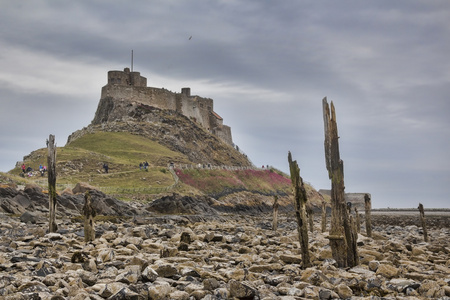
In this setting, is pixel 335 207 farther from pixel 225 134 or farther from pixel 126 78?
pixel 225 134

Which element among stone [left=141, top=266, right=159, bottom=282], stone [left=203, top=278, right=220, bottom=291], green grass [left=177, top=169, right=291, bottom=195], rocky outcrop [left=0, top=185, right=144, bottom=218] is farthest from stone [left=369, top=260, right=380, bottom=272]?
green grass [left=177, top=169, right=291, bottom=195]

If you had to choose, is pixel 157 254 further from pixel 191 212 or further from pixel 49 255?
pixel 191 212

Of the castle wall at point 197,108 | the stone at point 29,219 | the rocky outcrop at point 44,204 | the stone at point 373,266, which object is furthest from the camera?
the castle wall at point 197,108

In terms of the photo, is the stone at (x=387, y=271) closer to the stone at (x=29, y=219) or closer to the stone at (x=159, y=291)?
the stone at (x=159, y=291)

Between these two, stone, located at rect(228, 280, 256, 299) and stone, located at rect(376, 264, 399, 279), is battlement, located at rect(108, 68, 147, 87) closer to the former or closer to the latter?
stone, located at rect(376, 264, 399, 279)

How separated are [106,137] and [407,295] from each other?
7870cm

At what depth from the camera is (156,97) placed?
342 ft

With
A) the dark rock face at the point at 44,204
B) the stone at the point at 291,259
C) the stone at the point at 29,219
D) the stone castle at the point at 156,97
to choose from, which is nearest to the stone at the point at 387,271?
the stone at the point at 291,259

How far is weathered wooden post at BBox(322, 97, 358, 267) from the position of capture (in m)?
14.9

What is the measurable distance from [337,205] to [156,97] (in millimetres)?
92050

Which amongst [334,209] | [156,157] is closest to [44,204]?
[334,209]

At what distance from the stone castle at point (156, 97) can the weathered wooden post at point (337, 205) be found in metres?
88.1

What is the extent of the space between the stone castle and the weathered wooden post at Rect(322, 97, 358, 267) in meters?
88.1

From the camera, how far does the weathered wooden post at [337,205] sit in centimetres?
1491
